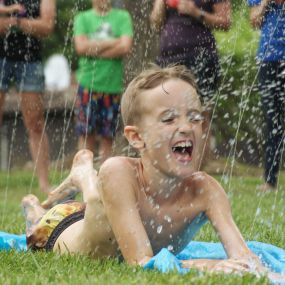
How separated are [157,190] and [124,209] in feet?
0.79

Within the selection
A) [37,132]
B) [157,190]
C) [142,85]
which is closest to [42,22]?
[37,132]

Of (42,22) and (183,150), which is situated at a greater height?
(42,22)

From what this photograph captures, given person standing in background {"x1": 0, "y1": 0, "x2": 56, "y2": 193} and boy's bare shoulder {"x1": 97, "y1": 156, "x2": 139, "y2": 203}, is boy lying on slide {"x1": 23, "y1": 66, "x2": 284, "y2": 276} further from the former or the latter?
person standing in background {"x1": 0, "y1": 0, "x2": 56, "y2": 193}

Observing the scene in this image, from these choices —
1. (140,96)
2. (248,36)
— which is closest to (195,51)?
(140,96)

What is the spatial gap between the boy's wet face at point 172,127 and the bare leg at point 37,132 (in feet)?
13.0

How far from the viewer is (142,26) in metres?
10.6

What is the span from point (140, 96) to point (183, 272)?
0.89m

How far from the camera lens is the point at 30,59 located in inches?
308

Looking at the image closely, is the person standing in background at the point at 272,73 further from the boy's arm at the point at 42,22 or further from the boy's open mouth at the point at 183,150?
the boy's open mouth at the point at 183,150

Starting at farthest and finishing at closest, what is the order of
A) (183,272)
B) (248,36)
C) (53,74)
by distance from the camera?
1. (53,74)
2. (248,36)
3. (183,272)

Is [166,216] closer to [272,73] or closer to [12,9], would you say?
[272,73]

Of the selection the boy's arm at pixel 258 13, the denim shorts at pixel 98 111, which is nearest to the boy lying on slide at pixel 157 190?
the boy's arm at pixel 258 13

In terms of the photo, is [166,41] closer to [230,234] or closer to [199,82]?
[199,82]

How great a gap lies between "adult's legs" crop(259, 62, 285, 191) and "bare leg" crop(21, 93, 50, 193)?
1867 millimetres
